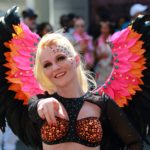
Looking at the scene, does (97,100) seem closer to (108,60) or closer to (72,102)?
(72,102)

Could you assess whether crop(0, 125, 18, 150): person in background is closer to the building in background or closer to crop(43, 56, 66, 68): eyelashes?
crop(43, 56, 66, 68): eyelashes

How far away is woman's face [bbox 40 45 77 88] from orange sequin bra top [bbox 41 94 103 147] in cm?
19

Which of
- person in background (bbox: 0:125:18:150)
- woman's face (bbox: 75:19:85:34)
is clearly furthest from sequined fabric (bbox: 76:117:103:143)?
woman's face (bbox: 75:19:85:34)

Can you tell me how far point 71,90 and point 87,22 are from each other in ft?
28.1

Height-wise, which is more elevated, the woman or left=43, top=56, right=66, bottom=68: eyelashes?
left=43, top=56, right=66, bottom=68: eyelashes

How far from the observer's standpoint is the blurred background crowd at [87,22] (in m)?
7.40

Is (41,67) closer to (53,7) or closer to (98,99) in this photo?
(98,99)

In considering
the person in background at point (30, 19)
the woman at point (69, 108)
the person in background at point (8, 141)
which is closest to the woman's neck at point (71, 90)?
the woman at point (69, 108)

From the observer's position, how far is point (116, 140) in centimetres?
331

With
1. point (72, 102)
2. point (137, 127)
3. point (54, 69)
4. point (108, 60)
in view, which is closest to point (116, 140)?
point (137, 127)

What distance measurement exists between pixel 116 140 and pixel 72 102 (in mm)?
448

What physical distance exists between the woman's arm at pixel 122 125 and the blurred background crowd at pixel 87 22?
1726 mm

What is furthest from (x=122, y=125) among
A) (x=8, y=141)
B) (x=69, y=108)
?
(x=8, y=141)

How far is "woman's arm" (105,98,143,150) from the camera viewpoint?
10.00 feet
